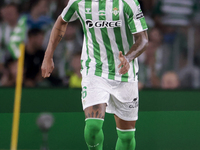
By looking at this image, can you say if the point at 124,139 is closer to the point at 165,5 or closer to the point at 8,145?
the point at 8,145

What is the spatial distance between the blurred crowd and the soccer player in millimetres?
1579

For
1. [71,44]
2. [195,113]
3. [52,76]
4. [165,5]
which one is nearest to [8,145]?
[52,76]

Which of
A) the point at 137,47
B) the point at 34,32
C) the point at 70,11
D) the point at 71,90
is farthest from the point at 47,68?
the point at 34,32

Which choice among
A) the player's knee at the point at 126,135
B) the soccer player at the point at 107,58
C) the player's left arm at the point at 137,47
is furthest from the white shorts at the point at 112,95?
the player's left arm at the point at 137,47

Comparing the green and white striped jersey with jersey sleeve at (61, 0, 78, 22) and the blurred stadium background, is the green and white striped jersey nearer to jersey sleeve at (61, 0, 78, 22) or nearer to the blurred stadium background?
jersey sleeve at (61, 0, 78, 22)

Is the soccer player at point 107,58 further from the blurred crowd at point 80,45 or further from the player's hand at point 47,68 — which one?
the blurred crowd at point 80,45

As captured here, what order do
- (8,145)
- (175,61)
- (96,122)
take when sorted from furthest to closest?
(175,61) < (8,145) < (96,122)

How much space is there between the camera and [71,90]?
6.58 metres

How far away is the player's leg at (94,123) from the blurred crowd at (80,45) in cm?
206

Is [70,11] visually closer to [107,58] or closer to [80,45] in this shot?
[107,58]

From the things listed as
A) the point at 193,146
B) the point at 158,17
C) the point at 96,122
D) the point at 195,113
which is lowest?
the point at 193,146

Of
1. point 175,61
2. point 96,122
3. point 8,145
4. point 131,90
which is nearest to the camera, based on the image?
point 96,122

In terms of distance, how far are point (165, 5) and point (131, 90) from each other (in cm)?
259

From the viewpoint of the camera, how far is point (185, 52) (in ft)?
23.1
